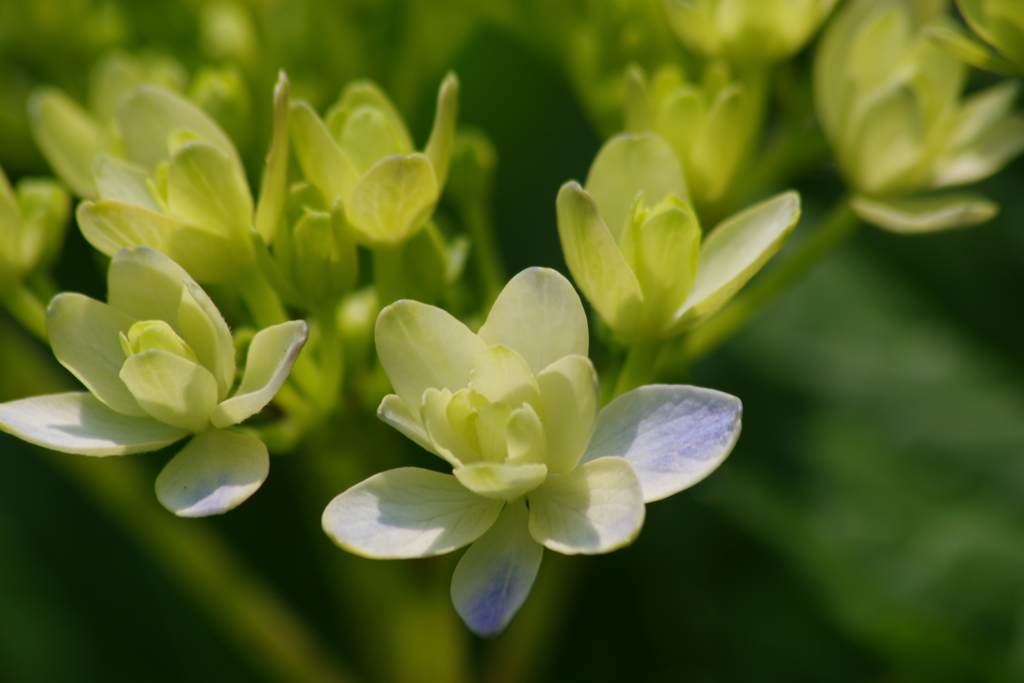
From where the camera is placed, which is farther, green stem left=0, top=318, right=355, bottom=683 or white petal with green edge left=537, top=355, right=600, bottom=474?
green stem left=0, top=318, right=355, bottom=683

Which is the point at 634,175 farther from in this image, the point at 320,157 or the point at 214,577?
the point at 214,577

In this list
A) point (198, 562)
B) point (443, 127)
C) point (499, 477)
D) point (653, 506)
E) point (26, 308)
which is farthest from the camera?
point (653, 506)

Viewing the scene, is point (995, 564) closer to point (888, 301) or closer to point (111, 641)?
point (888, 301)

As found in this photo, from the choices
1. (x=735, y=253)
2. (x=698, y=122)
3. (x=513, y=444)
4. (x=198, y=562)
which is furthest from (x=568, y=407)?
(x=198, y=562)

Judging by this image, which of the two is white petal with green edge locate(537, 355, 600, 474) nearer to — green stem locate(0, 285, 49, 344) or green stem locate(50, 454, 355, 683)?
green stem locate(0, 285, 49, 344)

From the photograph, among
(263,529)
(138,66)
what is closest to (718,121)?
(138,66)

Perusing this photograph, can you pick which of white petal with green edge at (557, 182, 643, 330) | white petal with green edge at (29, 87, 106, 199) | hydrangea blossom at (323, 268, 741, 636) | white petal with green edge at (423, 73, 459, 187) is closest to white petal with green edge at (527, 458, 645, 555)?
hydrangea blossom at (323, 268, 741, 636)
